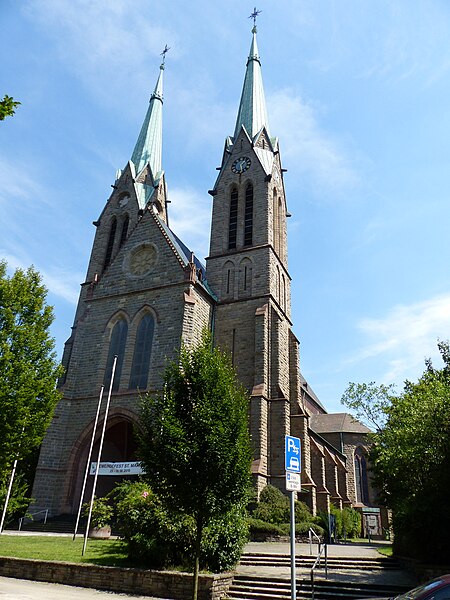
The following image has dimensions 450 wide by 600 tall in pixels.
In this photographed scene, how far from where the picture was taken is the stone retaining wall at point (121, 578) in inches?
399

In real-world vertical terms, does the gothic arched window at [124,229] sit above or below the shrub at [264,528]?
above

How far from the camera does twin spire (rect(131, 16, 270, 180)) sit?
38.5 m

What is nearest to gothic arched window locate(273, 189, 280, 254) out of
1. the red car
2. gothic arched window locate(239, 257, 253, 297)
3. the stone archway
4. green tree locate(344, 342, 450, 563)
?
gothic arched window locate(239, 257, 253, 297)

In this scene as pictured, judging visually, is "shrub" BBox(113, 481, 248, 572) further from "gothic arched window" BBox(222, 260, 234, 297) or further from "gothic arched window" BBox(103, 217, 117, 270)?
"gothic arched window" BBox(103, 217, 117, 270)

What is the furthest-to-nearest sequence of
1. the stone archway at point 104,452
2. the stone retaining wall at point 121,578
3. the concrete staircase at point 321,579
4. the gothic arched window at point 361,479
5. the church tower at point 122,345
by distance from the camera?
the gothic arched window at point 361,479 → the church tower at point 122,345 → the stone archway at point 104,452 → the concrete staircase at point 321,579 → the stone retaining wall at point 121,578

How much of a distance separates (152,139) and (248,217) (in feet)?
61.8

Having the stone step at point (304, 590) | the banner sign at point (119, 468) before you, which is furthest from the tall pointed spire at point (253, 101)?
the stone step at point (304, 590)

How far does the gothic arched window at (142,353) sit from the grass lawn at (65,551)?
970 cm

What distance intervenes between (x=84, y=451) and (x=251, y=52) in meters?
40.3

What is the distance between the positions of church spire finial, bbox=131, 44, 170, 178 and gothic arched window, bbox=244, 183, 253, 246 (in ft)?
42.0

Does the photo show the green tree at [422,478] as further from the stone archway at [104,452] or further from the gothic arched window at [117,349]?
the gothic arched window at [117,349]

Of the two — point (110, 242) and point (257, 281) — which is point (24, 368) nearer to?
point (257, 281)

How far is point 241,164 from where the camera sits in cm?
3462

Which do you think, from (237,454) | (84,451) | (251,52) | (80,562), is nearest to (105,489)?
(84,451)
